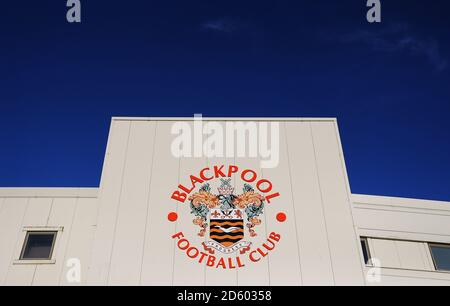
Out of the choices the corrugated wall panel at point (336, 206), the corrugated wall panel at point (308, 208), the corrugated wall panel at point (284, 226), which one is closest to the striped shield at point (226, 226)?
the corrugated wall panel at point (284, 226)

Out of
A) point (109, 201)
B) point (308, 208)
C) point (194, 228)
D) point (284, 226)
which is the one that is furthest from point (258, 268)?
point (109, 201)

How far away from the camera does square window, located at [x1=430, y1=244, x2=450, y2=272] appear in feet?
39.0

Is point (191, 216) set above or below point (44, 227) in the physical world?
below

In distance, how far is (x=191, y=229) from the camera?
30.2 ft

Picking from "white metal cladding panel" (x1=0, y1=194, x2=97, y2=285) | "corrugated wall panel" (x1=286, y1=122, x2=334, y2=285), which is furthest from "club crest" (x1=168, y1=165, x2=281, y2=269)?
"white metal cladding panel" (x1=0, y1=194, x2=97, y2=285)

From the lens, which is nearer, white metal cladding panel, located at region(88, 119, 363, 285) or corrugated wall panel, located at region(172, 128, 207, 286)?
corrugated wall panel, located at region(172, 128, 207, 286)

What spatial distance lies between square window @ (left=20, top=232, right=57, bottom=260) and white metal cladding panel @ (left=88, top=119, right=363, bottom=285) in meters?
2.86

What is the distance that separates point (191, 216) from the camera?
9.38 m

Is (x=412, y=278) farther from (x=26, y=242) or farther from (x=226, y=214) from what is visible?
(x=26, y=242)

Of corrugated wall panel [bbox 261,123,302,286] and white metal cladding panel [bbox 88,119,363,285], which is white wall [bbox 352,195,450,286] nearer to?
white metal cladding panel [bbox 88,119,363,285]

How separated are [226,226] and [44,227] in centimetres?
585

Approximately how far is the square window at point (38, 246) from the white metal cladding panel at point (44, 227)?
5.9 inches
